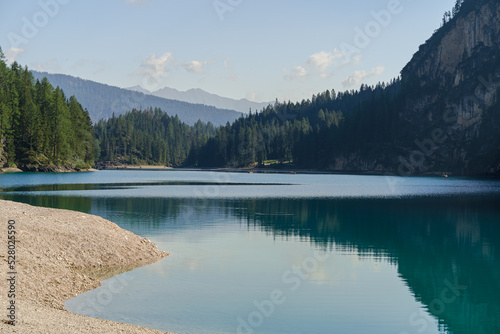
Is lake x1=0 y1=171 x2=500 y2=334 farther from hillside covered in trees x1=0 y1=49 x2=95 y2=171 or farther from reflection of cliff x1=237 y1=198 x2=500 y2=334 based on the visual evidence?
hillside covered in trees x1=0 y1=49 x2=95 y2=171

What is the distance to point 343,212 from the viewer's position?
6394cm

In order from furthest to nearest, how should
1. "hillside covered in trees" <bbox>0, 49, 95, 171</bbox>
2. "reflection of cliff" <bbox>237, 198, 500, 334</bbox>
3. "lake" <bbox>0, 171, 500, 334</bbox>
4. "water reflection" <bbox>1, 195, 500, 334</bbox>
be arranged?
"hillside covered in trees" <bbox>0, 49, 95, 171</bbox> → "water reflection" <bbox>1, 195, 500, 334</bbox> → "reflection of cliff" <bbox>237, 198, 500, 334</bbox> → "lake" <bbox>0, 171, 500, 334</bbox>

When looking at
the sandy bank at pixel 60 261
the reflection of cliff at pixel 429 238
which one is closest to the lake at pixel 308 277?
the reflection of cliff at pixel 429 238

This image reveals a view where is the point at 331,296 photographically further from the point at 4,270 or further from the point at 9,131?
the point at 9,131

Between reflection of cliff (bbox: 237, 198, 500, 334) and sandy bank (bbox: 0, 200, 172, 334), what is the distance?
14507 millimetres

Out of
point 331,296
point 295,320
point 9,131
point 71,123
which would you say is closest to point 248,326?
point 295,320

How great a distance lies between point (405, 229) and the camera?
48875 mm

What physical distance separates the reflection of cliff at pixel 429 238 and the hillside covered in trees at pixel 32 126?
11371cm

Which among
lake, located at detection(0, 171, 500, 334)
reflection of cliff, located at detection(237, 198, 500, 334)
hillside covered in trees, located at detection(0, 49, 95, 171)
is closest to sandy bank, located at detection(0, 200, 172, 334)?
lake, located at detection(0, 171, 500, 334)

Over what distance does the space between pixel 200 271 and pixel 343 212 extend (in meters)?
38.1

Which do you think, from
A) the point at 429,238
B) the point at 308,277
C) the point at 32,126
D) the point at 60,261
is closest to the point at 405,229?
the point at 429,238

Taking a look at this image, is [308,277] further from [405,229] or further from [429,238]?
[405,229]

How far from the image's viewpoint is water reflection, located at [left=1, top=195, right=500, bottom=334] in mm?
24641

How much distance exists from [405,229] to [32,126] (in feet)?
480
